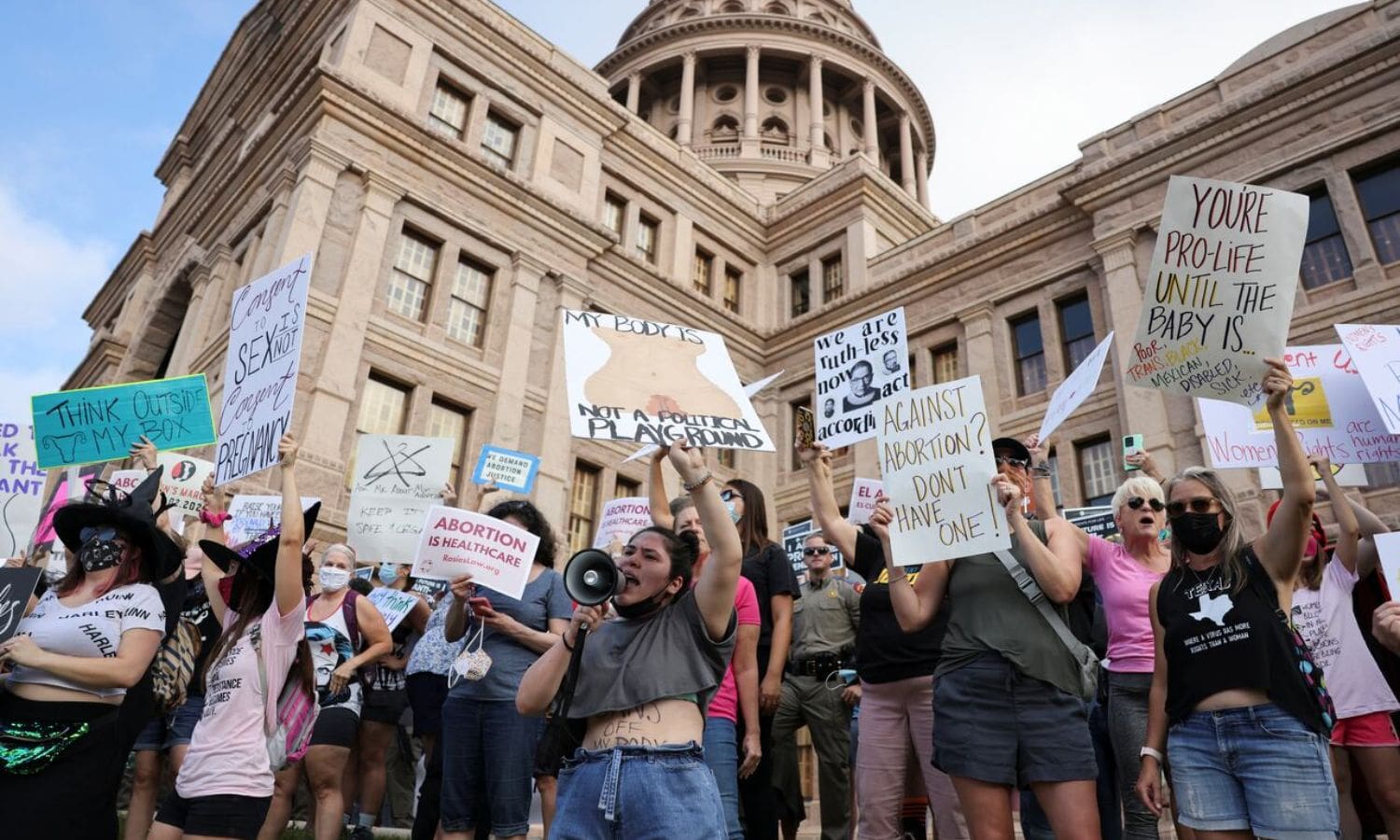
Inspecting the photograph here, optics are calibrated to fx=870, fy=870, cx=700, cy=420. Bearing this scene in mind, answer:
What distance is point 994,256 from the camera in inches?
835

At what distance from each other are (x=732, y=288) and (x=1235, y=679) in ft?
79.0

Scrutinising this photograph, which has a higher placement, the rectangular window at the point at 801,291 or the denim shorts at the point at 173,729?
the rectangular window at the point at 801,291

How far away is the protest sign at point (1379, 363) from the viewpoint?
5.81 m

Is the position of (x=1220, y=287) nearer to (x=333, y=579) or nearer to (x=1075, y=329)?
(x=333, y=579)

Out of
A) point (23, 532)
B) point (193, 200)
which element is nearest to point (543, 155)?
point (193, 200)

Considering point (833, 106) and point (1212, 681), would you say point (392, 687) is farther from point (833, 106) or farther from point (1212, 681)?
point (833, 106)

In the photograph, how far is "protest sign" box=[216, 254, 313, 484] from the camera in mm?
5719

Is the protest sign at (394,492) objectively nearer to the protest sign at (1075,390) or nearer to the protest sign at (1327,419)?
the protest sign at (1075,390)

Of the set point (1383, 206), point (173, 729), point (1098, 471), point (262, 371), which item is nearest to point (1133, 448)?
point (262, 371)

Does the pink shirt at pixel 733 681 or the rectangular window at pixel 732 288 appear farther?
the rectangular window at pixel 732 288

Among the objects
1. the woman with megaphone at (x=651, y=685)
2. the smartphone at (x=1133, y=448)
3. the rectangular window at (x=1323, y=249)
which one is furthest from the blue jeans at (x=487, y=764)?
the rectangular window at (x=1323, y=249)

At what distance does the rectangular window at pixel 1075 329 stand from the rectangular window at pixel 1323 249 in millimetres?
4031

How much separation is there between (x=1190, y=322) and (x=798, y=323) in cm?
2032

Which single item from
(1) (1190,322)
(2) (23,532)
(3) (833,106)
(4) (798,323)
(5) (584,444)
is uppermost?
(3) (833,106)
